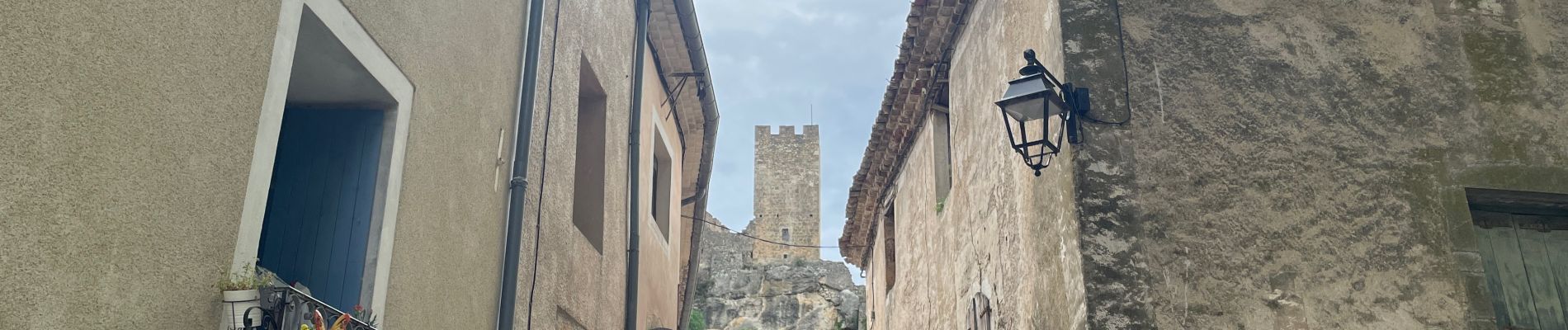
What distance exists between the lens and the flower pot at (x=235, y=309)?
10.9 ft

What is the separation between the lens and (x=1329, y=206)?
519 centimetres

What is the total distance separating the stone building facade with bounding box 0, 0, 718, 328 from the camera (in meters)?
2.55

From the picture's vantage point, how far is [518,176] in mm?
6082

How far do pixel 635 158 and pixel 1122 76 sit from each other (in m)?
5.15

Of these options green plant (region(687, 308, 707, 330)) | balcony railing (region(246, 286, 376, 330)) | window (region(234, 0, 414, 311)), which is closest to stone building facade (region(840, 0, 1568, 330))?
window (region(234, 0, 414, 311))

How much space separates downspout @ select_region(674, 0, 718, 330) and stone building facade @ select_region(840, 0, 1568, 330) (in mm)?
5274

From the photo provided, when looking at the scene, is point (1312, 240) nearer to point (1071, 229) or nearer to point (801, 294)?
point (1071, 229)

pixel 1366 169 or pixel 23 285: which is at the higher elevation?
pixel 1366 169

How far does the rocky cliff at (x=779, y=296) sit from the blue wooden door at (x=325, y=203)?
31.6m

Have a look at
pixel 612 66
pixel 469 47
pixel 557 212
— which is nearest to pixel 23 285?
pixel 469 47

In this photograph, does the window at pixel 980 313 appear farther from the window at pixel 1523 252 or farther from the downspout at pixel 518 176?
the downspout at pixel 518 176

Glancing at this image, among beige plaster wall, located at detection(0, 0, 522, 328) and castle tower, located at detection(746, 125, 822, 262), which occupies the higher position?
castle tower, located at detection(746, 125, 822, 262)

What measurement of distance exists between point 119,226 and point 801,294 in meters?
35.9

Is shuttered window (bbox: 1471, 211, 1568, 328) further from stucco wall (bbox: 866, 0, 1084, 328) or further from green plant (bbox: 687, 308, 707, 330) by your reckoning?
green plant (bbox: 687, 308, 707, 330)
